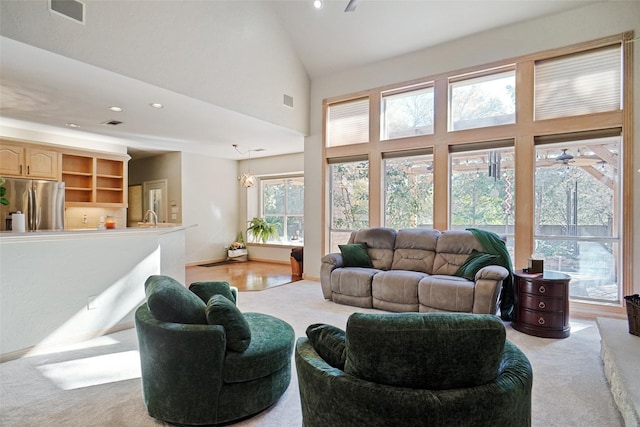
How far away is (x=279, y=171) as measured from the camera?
27.6ft

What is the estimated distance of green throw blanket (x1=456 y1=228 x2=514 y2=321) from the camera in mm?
3855

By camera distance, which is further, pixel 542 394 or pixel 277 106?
pixel 277 106

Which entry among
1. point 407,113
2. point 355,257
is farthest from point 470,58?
point 355,257

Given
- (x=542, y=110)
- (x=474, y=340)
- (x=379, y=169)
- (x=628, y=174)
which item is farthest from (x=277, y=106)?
(x=474, y=340)

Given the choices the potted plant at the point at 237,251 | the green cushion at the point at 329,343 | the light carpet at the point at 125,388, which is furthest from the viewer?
the potted plant at the point at 237,251

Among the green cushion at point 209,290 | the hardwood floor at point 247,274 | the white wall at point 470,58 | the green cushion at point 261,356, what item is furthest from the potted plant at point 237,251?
the green cushion at point 261,356

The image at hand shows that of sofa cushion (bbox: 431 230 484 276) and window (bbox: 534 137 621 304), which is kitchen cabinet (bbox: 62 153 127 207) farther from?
window (bbox: 534 137 621 304)

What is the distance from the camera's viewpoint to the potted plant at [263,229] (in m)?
8.41

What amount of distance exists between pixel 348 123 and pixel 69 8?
13.3ft

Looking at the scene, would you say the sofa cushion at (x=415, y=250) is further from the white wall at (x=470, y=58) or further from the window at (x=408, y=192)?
the white wall at (x=470, y=58)

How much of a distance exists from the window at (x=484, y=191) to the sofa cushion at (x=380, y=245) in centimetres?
100

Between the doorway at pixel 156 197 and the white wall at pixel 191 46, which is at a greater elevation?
the white wall at pixel 191 46

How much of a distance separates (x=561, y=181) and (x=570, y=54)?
159 cm

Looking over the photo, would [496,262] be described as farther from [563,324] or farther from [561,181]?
[561,181]
